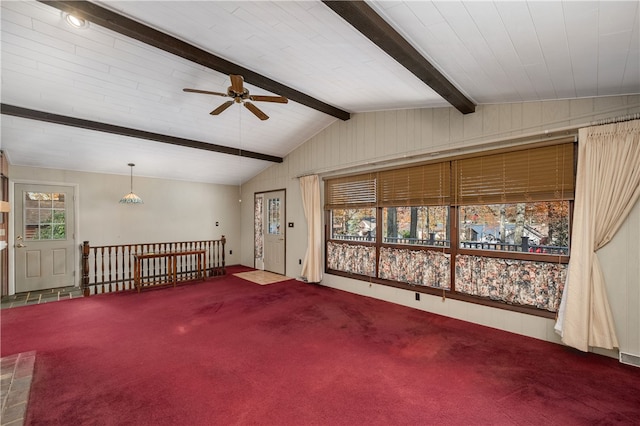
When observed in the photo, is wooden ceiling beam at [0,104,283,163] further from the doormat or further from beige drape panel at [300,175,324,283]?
the doormat

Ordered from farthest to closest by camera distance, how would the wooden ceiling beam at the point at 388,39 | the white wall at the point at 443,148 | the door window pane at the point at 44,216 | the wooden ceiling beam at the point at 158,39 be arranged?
the door window pane at the point at 44,216, the white wall at the point at 443,148, the wooden ceiling beam at the point at 158,39, the wooden ceiling beam at the point at 388,39

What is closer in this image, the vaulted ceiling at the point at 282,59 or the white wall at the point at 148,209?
the vaulted ceiling at the point at 282,59

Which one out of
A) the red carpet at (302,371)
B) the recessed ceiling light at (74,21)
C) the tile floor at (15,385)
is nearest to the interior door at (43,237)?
the red carpet at (302,371)

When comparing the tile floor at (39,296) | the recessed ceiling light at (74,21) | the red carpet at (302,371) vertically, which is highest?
the recessed ceiling light at (74,21)

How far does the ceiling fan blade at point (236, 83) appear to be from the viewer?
113 inches

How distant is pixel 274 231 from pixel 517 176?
207 inches

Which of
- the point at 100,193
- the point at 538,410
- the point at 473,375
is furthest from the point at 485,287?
the point at 100,193

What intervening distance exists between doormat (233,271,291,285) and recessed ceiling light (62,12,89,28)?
4843 mm

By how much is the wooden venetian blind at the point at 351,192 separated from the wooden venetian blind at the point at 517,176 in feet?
4.86

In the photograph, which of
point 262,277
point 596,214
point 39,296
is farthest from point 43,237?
point 596,214

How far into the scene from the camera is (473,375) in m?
2.55

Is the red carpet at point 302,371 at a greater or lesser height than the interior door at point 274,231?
lesser

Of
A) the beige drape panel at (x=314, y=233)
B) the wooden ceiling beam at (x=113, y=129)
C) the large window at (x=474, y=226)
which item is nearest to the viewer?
the large window at (x=474, y=226)

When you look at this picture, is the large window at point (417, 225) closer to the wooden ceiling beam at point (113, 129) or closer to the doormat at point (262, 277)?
the doormat at point (262, 277)
